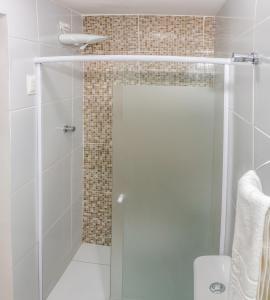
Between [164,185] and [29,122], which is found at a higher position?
[29,122]

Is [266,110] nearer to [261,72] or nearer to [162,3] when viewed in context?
[261,72]

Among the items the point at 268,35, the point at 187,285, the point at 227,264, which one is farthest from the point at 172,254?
the point at 268,35

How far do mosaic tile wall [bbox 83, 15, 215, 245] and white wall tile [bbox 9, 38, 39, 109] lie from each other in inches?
27.9

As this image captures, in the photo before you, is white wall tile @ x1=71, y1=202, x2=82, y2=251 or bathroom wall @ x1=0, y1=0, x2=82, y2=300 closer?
bathroom wall @ x1=0, y1=0, x2=82, y2=300

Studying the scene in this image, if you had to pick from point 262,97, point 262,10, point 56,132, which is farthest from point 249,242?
point 56,132

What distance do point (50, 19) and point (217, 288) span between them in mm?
1747

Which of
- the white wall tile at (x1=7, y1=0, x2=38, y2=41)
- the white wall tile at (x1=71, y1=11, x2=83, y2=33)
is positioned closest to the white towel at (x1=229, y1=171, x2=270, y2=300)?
the white wall tile at (x1=7, y1=0, x2=38, y2=41)

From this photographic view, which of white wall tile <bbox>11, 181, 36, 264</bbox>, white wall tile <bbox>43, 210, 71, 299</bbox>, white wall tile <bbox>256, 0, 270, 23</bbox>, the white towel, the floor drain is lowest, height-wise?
white wall tile <bbox>43, 210, 71, 299</bbox>

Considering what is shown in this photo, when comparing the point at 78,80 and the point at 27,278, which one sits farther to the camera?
the point at 78,80

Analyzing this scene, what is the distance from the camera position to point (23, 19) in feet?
6.15

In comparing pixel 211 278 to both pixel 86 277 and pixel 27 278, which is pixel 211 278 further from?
pixel 86 277

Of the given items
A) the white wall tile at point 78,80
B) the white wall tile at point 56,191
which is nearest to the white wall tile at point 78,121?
the white wall tile at point 78,80

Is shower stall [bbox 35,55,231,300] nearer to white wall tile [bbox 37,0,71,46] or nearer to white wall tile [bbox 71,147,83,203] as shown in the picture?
white wall tile [bbox 37,0,71,46]

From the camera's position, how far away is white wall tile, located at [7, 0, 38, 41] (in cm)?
175
